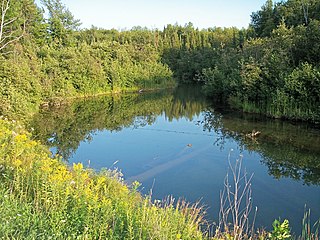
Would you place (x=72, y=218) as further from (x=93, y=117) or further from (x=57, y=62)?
(x=57, y=62)

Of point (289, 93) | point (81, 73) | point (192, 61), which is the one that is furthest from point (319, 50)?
point (192, 61)

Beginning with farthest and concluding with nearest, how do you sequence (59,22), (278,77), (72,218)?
(59,22) → (278,77) → (72,218)

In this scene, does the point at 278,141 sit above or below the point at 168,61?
below

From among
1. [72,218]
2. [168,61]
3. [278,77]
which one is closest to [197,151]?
[278,77]

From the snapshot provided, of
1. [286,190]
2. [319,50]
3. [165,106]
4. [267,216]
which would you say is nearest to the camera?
[267,216]

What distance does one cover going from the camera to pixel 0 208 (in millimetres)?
4047

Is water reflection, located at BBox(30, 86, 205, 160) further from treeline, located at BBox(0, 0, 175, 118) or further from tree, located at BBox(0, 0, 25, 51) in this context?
tree, located at BBox(0, 0, 25, 51)

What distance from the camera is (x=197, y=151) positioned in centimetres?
1411

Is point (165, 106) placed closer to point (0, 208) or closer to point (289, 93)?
point (289, 93)

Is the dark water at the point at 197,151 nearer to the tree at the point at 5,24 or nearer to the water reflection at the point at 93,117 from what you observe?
the water reflection at the point at 93,117

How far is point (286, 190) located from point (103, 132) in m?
11.1

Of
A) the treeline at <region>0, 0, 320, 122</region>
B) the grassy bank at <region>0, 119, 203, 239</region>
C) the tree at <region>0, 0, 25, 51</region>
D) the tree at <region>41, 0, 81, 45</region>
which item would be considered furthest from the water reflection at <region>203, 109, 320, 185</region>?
the tree at <region>41, 0, 81, 45</region>

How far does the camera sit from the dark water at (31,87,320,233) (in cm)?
930

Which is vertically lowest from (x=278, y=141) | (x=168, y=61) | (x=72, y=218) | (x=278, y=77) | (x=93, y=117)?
(x=278, y=141)
